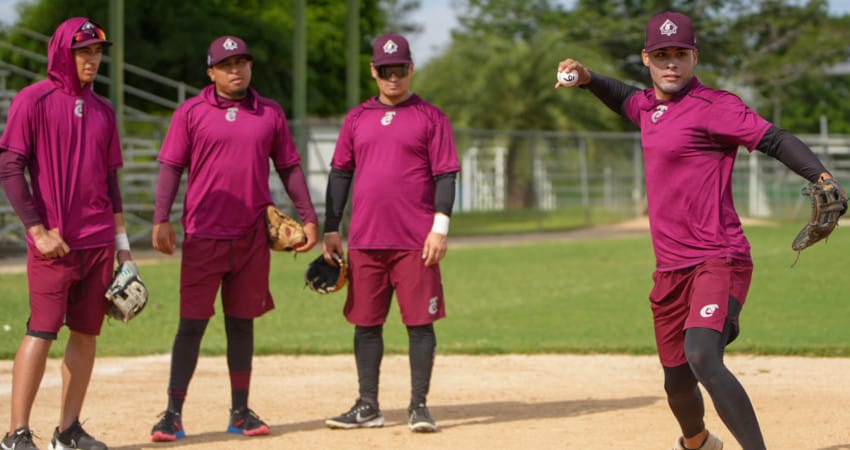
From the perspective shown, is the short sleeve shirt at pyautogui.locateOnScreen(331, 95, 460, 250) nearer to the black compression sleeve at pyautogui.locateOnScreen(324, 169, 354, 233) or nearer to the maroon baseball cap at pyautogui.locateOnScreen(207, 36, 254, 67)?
the black compression sleeve at pyautogui.locateOnScreen(324, 169, 354, 233)

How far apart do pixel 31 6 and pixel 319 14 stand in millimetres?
11095

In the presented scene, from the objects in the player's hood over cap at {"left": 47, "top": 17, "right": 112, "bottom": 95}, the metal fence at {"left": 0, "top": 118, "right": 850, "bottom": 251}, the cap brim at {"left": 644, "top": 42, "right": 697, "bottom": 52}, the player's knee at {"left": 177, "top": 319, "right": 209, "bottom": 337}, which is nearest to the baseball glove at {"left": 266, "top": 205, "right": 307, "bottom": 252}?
the player's knee at {"left": 177, "top": 319, "right": 209, "bottom": 337}

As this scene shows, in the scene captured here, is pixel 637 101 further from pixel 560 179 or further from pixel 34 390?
pixel 560 179

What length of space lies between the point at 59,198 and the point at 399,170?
197cm

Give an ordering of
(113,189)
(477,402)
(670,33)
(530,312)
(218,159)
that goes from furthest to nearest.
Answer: (530,312), (477,402), (218,159), (113,189), (670,33)

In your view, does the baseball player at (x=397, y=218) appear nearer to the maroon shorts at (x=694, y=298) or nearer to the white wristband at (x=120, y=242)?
the white wristband at (x=120, y=242)

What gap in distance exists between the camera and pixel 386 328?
12391 mm

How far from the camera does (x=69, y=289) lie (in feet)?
21.7

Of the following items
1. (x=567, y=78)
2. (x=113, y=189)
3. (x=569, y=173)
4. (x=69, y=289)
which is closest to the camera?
(x=567, y=78)

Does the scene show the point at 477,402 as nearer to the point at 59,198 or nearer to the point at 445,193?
the point at 445,193

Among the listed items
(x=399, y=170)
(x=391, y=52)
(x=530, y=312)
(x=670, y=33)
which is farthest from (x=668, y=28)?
(x=530, y=312)

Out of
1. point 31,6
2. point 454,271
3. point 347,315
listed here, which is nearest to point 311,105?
point 31,6

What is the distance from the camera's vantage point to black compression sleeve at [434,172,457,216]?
7.46 metres

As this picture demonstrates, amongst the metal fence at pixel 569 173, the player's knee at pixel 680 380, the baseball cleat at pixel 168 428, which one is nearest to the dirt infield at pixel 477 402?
the baseball cleat at pixel 168 428
